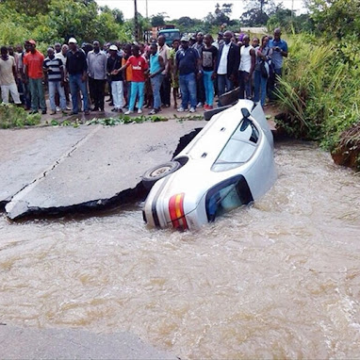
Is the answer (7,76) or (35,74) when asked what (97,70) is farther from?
(7,76)

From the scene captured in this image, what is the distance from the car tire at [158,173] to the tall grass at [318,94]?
11.4ft

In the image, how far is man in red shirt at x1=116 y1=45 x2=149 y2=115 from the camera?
32.5 ft

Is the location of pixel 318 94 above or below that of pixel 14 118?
above

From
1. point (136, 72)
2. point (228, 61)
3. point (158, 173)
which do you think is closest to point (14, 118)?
point (136, 72)

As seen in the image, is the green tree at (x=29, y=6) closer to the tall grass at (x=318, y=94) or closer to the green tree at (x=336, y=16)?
the green tree at (x=336, y=16)

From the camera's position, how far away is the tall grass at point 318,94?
7.98m

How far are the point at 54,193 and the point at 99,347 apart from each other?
2.83m

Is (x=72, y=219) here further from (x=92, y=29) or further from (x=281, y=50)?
(x=92, y=29)

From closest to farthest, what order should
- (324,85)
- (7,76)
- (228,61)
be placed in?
(324,85) < (228,61) < (7,76)

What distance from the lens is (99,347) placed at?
9.25 ft

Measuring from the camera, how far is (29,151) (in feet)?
23.8

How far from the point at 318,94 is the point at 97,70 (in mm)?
4830

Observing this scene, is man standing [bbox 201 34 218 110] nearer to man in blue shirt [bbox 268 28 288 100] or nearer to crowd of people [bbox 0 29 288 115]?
crowd of people [bbox 0 29 288 115]

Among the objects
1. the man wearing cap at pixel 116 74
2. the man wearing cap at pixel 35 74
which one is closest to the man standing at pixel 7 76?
the man wearing cap at pixel 35 74
